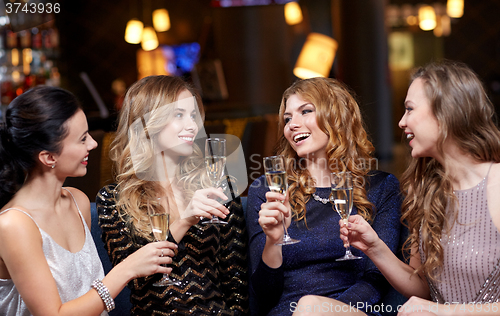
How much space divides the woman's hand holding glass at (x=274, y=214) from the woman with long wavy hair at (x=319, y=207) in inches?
1.4

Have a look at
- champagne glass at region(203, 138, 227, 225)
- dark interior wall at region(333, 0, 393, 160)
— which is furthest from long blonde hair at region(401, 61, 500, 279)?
dark interior wall at region(333, 0, 393, 160)

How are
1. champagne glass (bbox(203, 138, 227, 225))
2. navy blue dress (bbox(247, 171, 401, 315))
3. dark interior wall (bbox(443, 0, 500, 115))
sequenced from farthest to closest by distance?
dark interior wall (bbox(443, 0, 500, 115))
navy blue dress (bbox(247, 171, 401, 315))
champagne glass (bbox(203, 138, 227, 225))

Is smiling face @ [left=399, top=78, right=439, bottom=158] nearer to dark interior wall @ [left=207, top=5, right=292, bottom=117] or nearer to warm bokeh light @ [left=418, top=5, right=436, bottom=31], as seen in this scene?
dark interior wall @ [left=207, top=5, right=292, bottom=117]

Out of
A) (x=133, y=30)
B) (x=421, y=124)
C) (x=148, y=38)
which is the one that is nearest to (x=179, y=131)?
(x=421, y=124)

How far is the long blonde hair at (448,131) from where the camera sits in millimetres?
1756

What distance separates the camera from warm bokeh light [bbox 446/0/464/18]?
9219 mm

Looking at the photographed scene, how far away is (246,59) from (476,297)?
606 cm

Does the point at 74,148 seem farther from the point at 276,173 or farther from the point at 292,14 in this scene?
the point at 292,14

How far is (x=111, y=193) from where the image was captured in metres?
2.12

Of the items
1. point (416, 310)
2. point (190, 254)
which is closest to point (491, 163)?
point (416, 310)

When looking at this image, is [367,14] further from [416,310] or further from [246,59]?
[416,310]

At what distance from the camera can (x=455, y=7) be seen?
9242 mm

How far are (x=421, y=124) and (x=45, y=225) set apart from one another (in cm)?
146

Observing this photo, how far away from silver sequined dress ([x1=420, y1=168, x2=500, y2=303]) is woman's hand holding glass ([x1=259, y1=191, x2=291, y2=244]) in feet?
2.05
